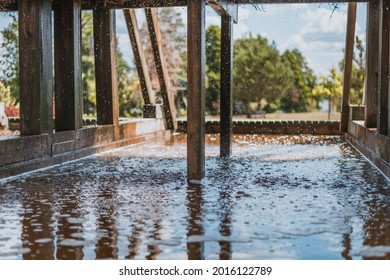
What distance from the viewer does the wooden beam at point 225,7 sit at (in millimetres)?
10420

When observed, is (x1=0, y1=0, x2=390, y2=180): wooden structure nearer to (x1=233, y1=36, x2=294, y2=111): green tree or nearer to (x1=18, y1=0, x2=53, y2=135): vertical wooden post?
(x1=18, y1=0, x2=53, y2=135): vertical wooden post

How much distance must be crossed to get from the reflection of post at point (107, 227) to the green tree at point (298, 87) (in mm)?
39785

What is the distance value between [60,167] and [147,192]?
303 cm

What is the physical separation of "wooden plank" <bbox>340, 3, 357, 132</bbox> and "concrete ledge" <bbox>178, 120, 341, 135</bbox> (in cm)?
113

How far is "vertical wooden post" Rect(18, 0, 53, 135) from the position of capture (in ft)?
32.8

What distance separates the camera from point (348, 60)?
1691cm

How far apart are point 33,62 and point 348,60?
30.7 ft

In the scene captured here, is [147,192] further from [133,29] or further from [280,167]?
[133,29]

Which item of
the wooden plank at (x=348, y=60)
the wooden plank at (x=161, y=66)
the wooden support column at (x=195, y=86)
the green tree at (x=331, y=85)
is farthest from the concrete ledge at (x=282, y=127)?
the green tree at (x=331, y=85)

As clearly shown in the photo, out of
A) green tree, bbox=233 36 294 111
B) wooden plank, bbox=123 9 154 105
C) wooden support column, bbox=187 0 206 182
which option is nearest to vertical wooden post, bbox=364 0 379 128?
wooden support column, bbox=187 0 206 182

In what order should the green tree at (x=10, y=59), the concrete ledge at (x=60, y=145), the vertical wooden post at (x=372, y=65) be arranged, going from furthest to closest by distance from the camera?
the green tree at (x=10, y=59) < the vertical wooden post at (x=372, y=65) < the concrete ledge at (x=60, y=145)

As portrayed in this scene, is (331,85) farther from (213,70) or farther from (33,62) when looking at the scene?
(33,62)

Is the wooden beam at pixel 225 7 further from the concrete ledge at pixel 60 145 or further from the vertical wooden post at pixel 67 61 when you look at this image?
the concrete ledge at pixel 60 145

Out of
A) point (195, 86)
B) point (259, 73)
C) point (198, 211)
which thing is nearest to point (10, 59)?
point (259, 73)
